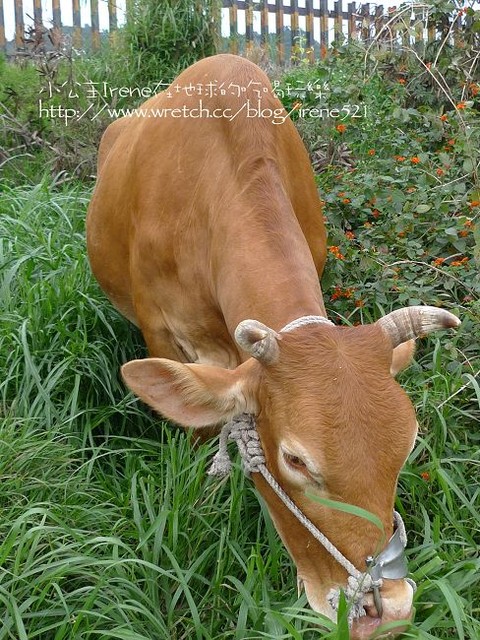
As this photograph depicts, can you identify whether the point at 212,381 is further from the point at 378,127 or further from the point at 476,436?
the point at 378,127

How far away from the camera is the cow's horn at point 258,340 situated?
237 centimetres

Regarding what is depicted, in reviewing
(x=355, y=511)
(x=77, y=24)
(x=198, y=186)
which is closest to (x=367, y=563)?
(x=355, y=511)

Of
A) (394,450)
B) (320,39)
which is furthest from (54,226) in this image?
(320,39)

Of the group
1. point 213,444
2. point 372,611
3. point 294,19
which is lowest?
point 213,444

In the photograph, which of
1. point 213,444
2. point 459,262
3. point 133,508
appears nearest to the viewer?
point 133,508

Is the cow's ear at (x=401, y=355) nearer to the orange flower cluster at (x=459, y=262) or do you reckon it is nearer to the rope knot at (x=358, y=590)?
the rope knot at (x=358, y=590)

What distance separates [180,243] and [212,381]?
1.12 metres

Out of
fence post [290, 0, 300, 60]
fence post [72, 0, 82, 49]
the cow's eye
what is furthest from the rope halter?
fence post [290, 0, 300, 60]

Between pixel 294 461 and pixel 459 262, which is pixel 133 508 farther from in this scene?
pixel 459 262

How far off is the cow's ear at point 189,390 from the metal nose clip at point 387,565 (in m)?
0.57

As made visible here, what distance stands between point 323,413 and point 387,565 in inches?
16.3

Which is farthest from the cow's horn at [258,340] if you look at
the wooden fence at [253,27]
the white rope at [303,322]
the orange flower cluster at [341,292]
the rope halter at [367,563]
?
the wooden fence at [253,27]

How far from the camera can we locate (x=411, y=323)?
2.48 m

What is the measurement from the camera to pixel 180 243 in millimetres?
3516
